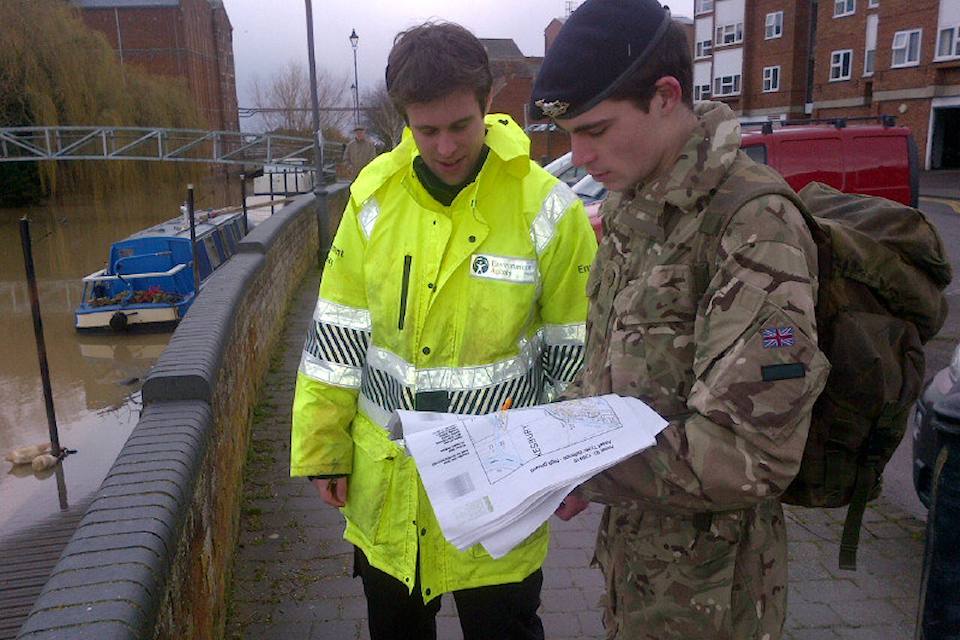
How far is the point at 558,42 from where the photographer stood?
164cm

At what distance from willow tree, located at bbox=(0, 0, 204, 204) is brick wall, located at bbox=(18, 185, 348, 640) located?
29.7 meters

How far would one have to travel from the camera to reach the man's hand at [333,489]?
239cm

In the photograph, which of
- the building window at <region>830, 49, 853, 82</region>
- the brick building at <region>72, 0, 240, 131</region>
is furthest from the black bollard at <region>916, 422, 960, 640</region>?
the brick building at <region>72, 0, 240, 131</region>

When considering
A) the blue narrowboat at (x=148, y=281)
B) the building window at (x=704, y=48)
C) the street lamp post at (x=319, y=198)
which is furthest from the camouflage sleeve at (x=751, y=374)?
the building window at (x=704, y=48)

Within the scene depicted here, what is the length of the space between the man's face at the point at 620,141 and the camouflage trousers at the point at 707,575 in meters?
0.74

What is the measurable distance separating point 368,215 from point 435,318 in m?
0.38

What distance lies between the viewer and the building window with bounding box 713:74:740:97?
1812 inches

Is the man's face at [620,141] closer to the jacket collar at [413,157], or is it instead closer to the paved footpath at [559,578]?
the jacket collar at [413,157]

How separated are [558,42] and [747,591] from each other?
4.02 feet

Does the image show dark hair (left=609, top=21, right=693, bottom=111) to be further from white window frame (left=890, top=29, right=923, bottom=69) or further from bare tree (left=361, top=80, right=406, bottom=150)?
bare tree (left=361, top=80, right=406, bottom=150)

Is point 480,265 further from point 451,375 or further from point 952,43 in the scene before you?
point 952,43

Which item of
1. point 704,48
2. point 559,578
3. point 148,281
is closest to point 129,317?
point 148,281

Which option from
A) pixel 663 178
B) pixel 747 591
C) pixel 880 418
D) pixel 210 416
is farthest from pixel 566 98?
pixel 210 416

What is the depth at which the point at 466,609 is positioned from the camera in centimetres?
234
